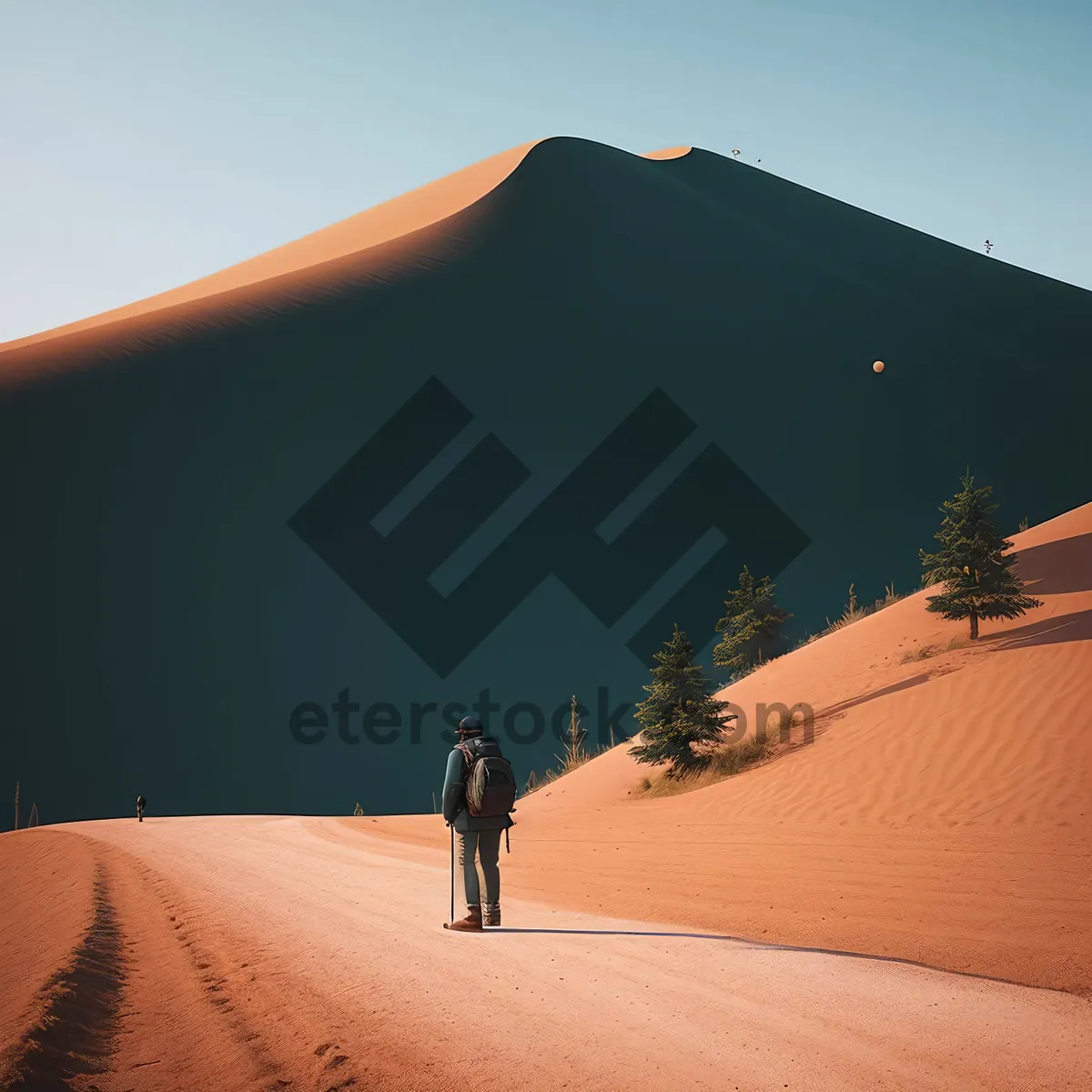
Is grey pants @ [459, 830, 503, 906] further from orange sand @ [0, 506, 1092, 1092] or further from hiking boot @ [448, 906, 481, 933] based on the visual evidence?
orange sand @ [0, 506, 1092, 1092]

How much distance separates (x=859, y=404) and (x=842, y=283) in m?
13.2

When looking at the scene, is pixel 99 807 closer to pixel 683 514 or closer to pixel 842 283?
pixel 683 514

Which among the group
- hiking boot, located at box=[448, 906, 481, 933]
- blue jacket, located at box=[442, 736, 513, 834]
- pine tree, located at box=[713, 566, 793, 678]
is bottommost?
hiking boot, located at box=[448, 906, 481, 933]

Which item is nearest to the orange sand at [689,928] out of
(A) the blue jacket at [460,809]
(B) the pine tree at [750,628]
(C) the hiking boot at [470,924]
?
(C) the hiking boot at [470,924]

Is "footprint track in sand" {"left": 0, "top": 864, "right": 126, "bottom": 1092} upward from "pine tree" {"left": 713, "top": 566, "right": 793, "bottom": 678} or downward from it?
downward

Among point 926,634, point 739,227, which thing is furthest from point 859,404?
point 926,634

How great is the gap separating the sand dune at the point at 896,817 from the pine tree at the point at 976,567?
0.46m

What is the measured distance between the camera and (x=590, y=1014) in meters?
4.20

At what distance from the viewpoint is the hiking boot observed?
6145 mm

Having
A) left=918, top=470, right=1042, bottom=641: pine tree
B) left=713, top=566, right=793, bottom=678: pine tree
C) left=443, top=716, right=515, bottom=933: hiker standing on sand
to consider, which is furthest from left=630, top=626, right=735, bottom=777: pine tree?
left=443, top=716, right=515, bottom=933: hiker standing on sand

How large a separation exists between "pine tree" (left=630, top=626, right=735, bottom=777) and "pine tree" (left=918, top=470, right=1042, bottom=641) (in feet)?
12.1

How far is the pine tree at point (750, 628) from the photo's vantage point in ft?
62.0

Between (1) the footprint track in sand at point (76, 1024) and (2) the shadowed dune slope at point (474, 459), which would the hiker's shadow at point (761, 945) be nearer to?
(1) the footprint track in sand at point (76, 1024)

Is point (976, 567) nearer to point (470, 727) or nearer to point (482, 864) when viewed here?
point (470, 727)
